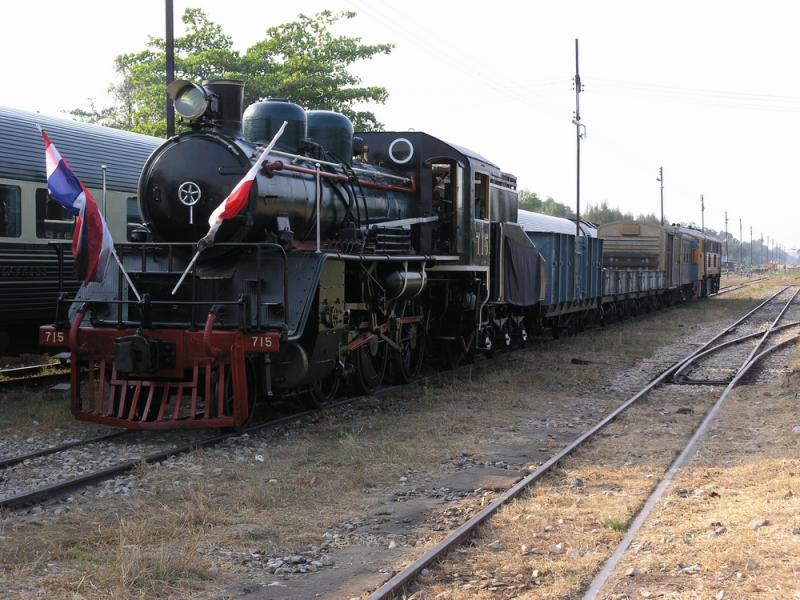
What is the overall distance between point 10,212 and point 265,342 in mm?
4971

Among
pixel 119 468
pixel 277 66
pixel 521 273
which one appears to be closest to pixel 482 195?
pixel 521 273

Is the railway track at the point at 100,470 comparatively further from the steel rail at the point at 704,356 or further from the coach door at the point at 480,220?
the steel rail at the point at 704,356

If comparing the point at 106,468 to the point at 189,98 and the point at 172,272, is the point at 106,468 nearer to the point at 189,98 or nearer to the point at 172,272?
the point at 172,272

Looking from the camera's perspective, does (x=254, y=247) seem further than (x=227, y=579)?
Yes

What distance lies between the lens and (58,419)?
9008mm

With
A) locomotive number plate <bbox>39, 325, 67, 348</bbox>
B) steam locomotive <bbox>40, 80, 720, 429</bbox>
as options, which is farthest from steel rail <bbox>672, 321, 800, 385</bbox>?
locomotive number plate <bbox>39, 325, 67, 348</bbox>

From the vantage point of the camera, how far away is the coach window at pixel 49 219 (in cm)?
1137

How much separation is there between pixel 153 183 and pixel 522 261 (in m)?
7.65

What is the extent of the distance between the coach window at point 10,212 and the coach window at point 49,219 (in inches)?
11.7

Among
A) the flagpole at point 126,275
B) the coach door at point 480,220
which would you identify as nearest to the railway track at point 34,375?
the flagpole at point 126,275

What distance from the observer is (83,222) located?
8.23m

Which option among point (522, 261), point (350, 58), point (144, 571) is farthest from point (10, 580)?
point (350, 58)

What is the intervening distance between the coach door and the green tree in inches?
646

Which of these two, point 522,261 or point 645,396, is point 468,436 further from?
point 522,261
